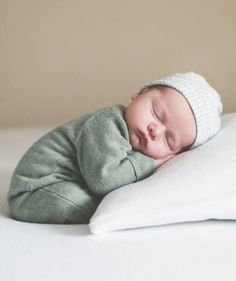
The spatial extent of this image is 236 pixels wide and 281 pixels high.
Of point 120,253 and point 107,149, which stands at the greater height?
point 107,149

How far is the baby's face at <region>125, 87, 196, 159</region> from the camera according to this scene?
992 mm

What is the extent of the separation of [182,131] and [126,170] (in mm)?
168

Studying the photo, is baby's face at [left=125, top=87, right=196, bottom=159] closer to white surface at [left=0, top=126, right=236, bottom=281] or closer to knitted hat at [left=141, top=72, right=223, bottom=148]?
knitted hat at [left=141, top=72, right=223, bottom=148]

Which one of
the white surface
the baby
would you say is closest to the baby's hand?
the baby

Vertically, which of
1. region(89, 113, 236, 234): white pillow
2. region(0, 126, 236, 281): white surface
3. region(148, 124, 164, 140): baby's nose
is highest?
region(148, 124, 164, 140): baby's nose

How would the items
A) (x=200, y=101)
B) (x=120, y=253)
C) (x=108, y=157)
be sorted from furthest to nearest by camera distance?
1. (x=200, y=101)
2. (x=108, y=157)
3. (x=120, y=253)

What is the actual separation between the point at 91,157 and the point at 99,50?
1.15 m

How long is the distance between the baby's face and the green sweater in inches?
1.0

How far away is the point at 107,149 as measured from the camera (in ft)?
3.01

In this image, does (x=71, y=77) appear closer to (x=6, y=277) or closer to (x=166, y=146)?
(x=166, y=146)

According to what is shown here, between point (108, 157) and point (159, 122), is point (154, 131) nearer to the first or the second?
point (159, 122)

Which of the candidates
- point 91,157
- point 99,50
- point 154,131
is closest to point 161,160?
point 154,131

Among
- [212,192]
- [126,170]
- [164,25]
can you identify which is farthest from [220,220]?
[164,25]

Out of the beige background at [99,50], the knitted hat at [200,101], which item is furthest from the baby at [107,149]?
the beige background at [99,50]
